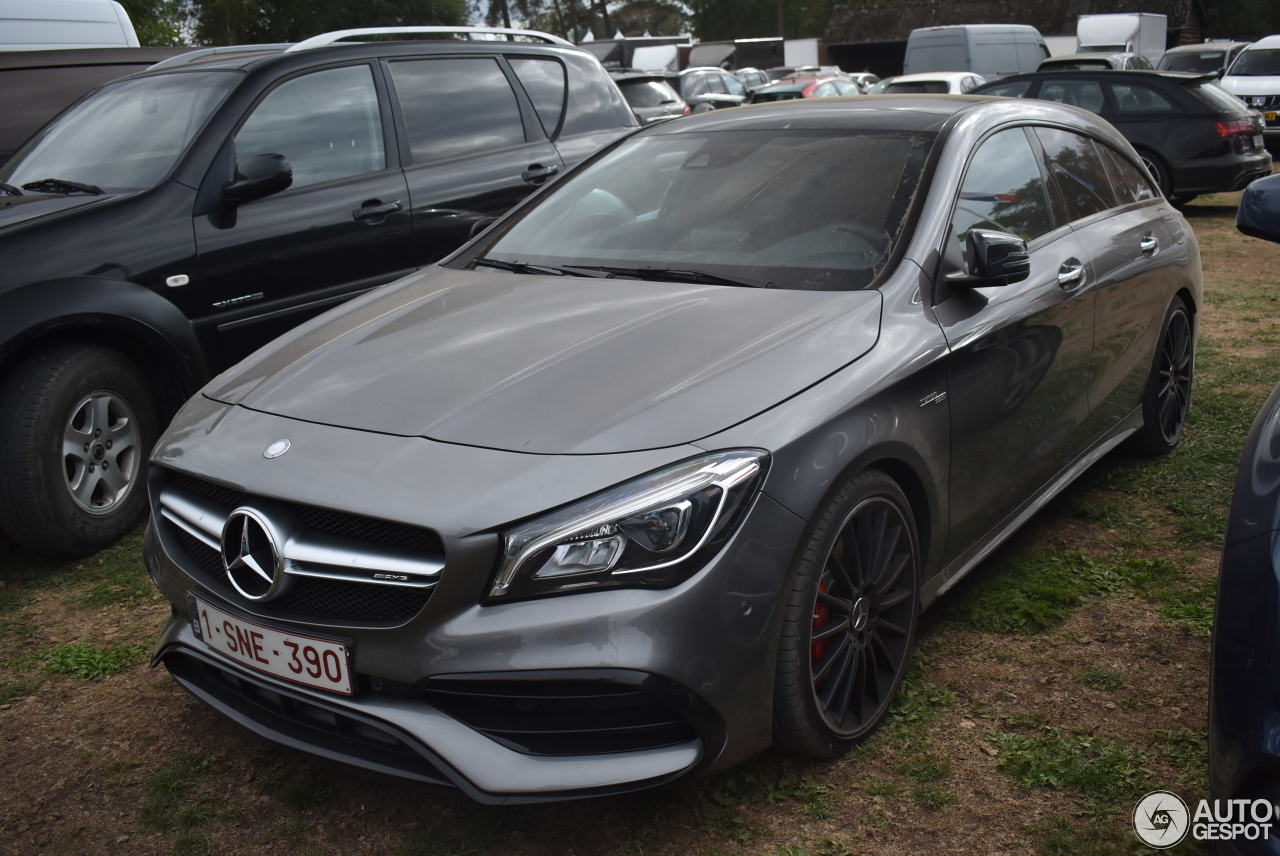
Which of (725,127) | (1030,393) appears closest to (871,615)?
(1030,393)

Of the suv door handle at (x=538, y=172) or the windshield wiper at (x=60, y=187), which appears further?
the suv door handle at (x=538, y=172)

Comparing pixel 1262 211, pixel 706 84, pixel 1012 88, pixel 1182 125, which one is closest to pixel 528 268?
pixel 1262 211

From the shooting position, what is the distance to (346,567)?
232 centimetres

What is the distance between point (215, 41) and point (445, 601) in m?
39.1

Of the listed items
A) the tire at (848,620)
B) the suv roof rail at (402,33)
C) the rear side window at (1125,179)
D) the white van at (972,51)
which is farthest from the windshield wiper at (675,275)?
the white van at (972,51)

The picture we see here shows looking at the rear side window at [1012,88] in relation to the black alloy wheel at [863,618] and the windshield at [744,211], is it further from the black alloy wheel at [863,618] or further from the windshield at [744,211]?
the black alloy wheel at [863,618]

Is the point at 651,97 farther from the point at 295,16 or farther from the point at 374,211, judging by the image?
the point at 295,16

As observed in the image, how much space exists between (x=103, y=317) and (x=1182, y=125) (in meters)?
11.3

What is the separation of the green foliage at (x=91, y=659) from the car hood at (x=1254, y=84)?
62.4 ft

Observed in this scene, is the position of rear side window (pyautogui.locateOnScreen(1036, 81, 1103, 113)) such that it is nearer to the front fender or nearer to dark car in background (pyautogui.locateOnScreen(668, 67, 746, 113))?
the front fender

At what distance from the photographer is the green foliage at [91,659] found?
342cm

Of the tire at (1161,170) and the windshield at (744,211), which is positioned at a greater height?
the windshield at (744,211)

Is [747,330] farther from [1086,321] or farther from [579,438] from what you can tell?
[1086,321]

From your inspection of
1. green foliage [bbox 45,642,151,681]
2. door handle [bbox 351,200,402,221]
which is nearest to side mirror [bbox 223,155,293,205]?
door handle [bbox 351,200,402,221]
